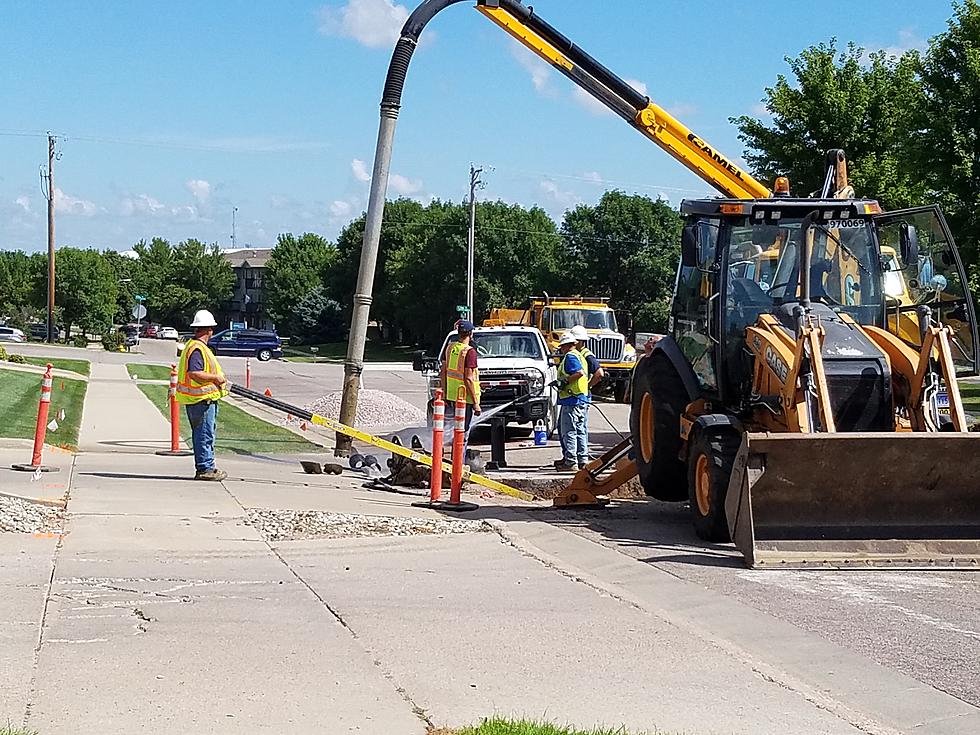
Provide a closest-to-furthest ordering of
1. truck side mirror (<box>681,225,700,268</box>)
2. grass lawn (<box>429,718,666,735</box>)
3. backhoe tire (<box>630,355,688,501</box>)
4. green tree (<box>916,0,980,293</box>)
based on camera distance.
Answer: grass lawn (<box>429,718,666,735</box>)
truck side mirror (<box>681,225,700,268</box>)
backhoe tire (<box>630,355,688,501</box>)
green tree (<box>916,0,980,293</box>)

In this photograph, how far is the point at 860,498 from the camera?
918cm

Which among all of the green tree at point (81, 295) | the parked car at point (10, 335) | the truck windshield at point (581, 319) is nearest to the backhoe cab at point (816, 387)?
the truck windshield at point (581, 319)

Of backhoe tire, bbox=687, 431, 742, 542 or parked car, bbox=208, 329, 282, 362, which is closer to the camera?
backhoe tire, bbox=687, 431, 742, 542

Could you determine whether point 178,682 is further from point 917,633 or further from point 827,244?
point 827,244

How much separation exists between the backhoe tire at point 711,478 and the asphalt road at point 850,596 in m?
0.16

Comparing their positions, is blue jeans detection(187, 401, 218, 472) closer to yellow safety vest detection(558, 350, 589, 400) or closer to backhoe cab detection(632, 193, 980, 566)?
backhoe cab detection(632, 193, 980, 566)

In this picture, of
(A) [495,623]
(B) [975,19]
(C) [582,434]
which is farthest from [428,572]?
(B) [975,19]

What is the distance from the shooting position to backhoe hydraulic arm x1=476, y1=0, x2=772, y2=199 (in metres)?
17.2

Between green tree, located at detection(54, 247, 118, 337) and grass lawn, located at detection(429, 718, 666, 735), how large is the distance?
8751cm

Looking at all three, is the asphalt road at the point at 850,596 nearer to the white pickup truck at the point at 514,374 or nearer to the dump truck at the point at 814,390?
the dump truck at the point at 814,390

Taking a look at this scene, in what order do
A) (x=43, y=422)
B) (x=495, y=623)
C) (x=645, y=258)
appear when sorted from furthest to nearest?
(x=645, y=258)
(x=43, y=422)
(x=495, y=623)

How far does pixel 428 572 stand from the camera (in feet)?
28.5

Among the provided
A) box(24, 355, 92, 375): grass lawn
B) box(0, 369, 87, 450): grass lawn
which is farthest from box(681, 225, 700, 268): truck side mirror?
box(24, 355, 92, 375): grass lawn

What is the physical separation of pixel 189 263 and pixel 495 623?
130 m
